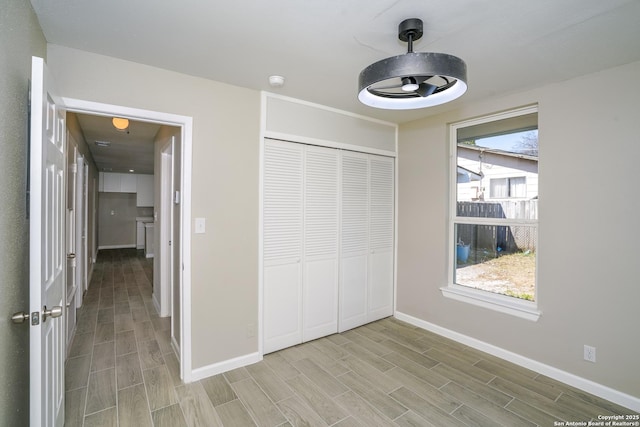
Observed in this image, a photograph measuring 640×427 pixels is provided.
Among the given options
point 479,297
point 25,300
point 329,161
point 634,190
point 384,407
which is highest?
point 329,161

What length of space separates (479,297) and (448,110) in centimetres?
196

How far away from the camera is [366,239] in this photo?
358cm

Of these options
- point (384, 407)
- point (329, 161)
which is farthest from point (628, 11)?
point (384, 407)

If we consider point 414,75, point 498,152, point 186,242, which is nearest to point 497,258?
point 498,152

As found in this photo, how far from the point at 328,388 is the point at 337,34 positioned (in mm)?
2494

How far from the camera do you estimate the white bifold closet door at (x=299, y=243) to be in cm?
288

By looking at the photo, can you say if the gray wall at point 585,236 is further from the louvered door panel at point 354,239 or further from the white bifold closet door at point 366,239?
the louvered door panel at point 354,239

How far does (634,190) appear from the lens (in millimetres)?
2139

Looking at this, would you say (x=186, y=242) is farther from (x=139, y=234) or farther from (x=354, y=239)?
(x=139, y=234)

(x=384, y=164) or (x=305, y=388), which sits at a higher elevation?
(x=384, y=164)

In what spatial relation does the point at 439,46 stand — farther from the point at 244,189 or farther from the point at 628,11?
the point at 244,189

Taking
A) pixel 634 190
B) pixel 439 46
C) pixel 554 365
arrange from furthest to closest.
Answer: pixel 554 365 → pixel 634 190 → pixel 439 46

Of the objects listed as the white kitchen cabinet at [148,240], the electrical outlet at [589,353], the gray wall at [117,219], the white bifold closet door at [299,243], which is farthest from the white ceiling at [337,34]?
the gray wall at [117,219]

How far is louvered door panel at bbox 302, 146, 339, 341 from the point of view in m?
3.11
